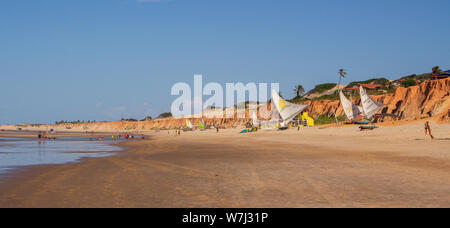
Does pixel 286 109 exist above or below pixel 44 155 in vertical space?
above

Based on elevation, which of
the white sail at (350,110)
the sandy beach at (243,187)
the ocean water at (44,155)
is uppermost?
the white sail at (350,110)

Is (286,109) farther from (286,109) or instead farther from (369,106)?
(369,106)

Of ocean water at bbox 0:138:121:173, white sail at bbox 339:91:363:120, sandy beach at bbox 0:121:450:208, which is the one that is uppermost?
white sail at bbox 339:91:363:120

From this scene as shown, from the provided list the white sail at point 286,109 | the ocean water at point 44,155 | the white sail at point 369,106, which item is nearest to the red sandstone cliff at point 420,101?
the white sail at point 369,106

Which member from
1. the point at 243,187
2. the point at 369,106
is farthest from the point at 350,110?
the point at 243,187

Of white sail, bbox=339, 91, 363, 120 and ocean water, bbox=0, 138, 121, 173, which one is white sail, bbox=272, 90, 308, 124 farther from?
ocean water, bbox=0, 138, 121, 173

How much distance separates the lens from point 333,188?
10117 mm

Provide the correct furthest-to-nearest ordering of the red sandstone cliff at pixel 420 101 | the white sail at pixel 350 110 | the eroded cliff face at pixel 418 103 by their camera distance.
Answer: the white sail at pixel 350 110, the red sandstone cliff at pixel 420 101, the eroded cliff face at pixel 418 103

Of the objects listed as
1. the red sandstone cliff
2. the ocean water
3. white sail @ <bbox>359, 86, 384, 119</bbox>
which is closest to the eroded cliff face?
the red sandstone cliff

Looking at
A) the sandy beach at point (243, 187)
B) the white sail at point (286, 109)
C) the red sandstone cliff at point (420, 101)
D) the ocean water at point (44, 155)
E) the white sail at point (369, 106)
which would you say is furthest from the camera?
the white sail at point (286, 109)

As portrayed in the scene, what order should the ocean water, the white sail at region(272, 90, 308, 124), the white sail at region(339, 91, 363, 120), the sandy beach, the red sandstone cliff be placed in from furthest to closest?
1. the white sail at region(272, 90, 308, 124)
2. the white sail at region(339, 91, 363, 120)
3. the red sandstone cliff
4. the ocean water
5. the sandy beach

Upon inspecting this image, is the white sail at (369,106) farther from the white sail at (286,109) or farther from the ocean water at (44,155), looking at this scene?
the ocean water at (44,155)
